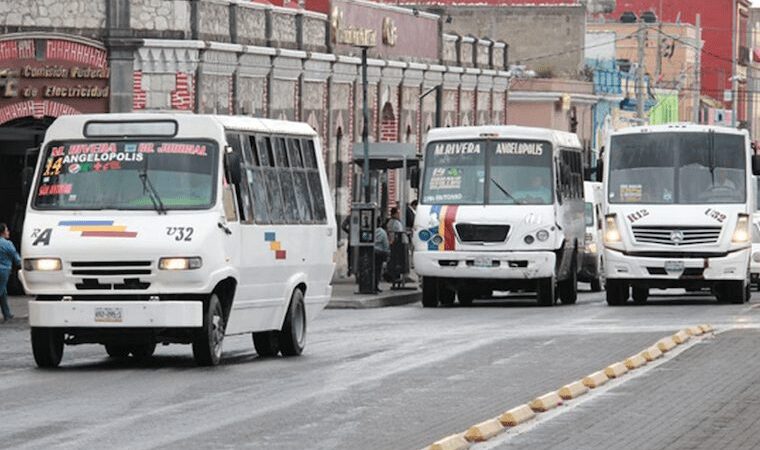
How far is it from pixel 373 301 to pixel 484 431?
2540 centimetres

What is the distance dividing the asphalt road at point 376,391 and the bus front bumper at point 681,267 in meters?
7.63

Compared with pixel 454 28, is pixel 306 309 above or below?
below

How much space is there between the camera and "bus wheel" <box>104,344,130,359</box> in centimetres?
2466

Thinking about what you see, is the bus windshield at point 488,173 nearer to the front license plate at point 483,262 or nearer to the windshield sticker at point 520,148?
the windshield sticker at point 520,148

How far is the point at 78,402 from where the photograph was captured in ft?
62.1

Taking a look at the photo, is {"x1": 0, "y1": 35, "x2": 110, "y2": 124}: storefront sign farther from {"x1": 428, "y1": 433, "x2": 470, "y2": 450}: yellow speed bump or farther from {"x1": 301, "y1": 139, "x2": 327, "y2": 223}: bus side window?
{"x1": 428, "y1": 433, "x2": 470, "y2": 450}: yellow speed bump

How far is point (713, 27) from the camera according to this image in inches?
5182

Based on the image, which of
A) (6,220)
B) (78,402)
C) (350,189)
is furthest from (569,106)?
(78,402)

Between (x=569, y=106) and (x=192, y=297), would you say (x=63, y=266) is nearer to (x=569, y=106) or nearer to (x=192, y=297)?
(x=192, y=297)

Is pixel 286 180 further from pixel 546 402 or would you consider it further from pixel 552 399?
pixel 546 402

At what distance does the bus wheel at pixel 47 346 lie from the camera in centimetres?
2267

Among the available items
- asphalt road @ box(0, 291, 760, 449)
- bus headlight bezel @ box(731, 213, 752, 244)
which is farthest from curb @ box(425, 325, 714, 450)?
bus headlight bezel @ box(731, 213, 752, 244)

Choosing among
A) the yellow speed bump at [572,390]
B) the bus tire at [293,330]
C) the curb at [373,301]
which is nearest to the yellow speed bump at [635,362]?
the yellow speed bump at [572,390]

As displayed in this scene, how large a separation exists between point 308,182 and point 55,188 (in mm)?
4078
